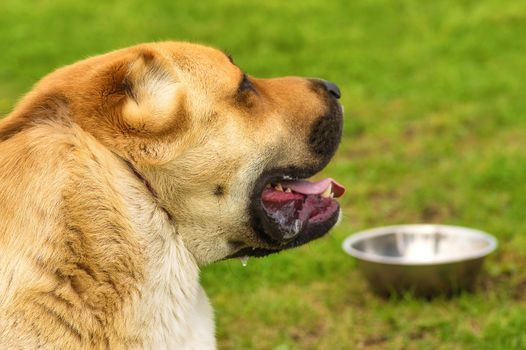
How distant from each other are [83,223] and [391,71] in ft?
25.2

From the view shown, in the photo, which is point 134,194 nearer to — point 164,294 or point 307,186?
point 164,294

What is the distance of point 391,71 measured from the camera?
32.6 ft

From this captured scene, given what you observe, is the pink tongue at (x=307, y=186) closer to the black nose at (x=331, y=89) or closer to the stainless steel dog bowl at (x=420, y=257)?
the black nose at (x=331, y=89)

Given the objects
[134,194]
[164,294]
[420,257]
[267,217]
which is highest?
[134,194]

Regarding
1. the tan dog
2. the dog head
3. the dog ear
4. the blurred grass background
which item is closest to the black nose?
the dog head

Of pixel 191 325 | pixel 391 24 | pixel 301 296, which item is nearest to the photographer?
pixel 191 325

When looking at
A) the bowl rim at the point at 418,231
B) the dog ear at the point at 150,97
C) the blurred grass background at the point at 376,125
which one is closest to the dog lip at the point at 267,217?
the dog ear at the point at 150,97

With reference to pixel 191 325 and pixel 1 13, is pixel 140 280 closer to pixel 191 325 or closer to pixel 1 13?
pixel 191 325

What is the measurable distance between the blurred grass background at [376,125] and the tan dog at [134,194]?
6.49 feet

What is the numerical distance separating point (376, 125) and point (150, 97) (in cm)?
585

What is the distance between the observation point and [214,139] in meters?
2.91

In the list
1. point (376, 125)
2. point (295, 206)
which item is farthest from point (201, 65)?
point (376, 125)

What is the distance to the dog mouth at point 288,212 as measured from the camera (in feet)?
10.1

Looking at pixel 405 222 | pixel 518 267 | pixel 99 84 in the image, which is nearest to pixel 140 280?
pixel 99 84
